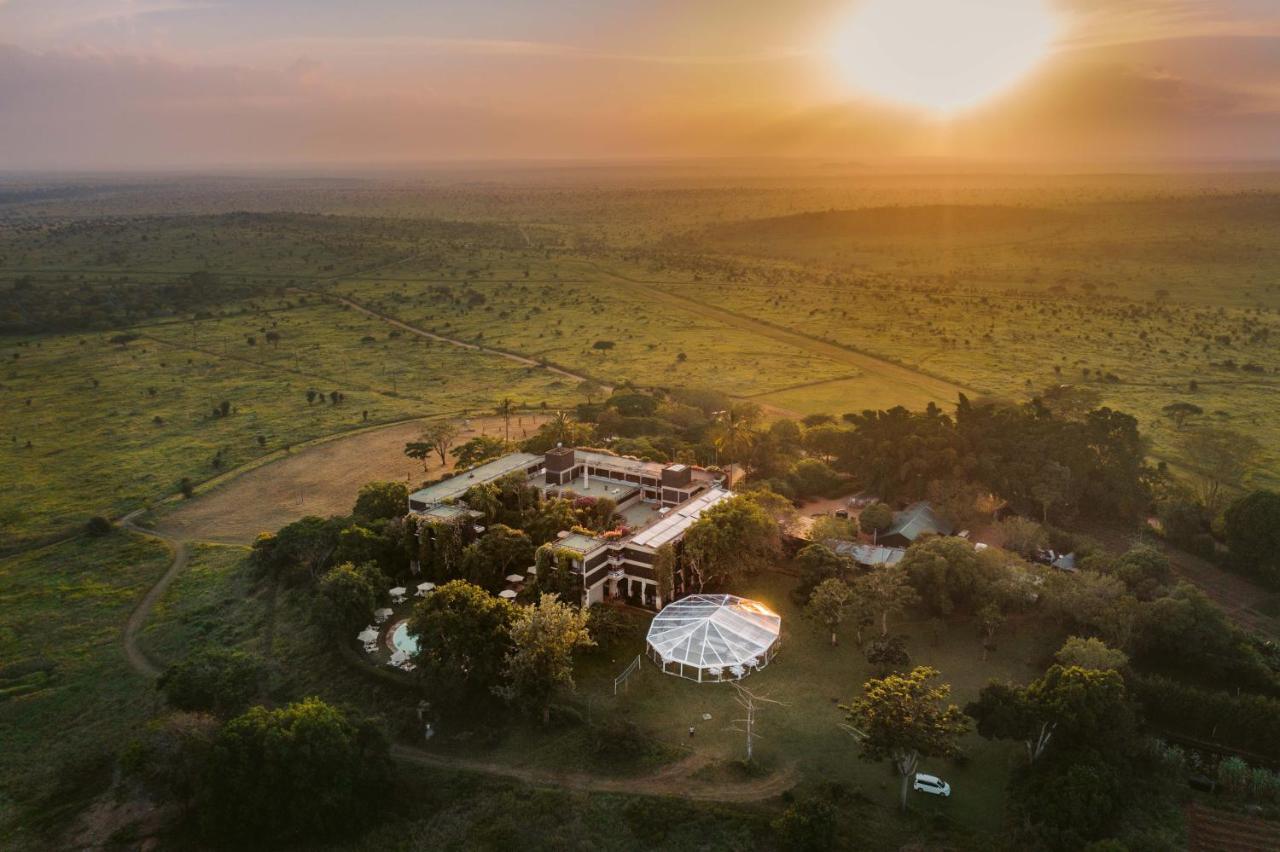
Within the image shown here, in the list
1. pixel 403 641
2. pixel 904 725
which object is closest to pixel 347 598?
pixel 403 641

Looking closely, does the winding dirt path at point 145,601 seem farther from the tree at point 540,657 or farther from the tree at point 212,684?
the tree at point 540,657

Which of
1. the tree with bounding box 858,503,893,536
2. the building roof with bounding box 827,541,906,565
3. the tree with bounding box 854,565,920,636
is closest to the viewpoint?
the tree with bounding box 854,565,920,636

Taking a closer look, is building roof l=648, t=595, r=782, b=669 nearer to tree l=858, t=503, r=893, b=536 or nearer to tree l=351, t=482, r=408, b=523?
tree l=858, t=503, r=893, b=536

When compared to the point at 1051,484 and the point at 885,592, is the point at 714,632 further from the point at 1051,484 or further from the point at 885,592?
the point at 1051,484

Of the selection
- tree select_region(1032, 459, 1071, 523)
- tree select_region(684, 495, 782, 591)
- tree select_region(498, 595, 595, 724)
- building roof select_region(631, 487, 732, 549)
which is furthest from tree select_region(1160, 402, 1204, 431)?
tree select_region(498, 595, 595, 724)

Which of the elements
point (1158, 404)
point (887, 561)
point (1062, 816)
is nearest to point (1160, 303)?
point (1158, 404)
